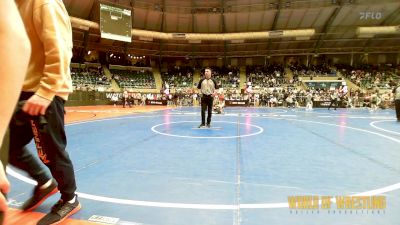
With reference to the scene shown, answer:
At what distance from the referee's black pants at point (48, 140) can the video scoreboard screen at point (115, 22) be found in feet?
79.0

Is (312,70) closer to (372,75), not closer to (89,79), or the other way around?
(372,75)

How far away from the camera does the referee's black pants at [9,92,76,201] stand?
205cm

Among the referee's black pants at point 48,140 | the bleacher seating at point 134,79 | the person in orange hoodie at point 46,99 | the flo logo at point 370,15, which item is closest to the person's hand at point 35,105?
the person in orange hoodie at point 46,99

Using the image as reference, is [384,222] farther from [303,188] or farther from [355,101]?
[355,101]

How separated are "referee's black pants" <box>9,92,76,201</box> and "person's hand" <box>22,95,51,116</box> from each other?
18 cm

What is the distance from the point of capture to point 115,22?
81.1 ft

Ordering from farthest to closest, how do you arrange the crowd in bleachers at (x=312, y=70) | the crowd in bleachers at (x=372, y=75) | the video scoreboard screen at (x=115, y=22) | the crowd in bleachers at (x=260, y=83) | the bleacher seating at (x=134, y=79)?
1. the crowd in bleachers at (x=312, y=70)
2. the bleacher seating at (x=134, y=79)
3. the crowd in bleachers at (x=372, y=75)
4. the crowd in bleachers at (x=260, y=83)
5. the video scoreboard screen at (x=115, y=22)

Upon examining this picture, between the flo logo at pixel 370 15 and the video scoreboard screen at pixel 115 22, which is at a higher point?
the flo logo at pixel 370 15

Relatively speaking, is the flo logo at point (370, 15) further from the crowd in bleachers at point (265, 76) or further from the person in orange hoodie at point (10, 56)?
the person in orange hoodie at point (10, 56)

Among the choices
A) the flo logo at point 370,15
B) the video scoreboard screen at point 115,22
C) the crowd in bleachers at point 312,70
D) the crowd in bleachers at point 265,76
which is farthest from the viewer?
the crowd in bleachers at point 312,70

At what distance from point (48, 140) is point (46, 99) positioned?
50 cm

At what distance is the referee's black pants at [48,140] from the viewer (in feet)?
6.72

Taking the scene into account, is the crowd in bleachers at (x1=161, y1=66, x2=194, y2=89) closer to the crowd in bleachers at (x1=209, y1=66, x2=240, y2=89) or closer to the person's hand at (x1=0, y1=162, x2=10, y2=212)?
the crowd in bleachers at (x1=209, y1=66, x2=240, y2=89)

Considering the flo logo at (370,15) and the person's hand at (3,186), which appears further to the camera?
the flo logo at (370,15)
